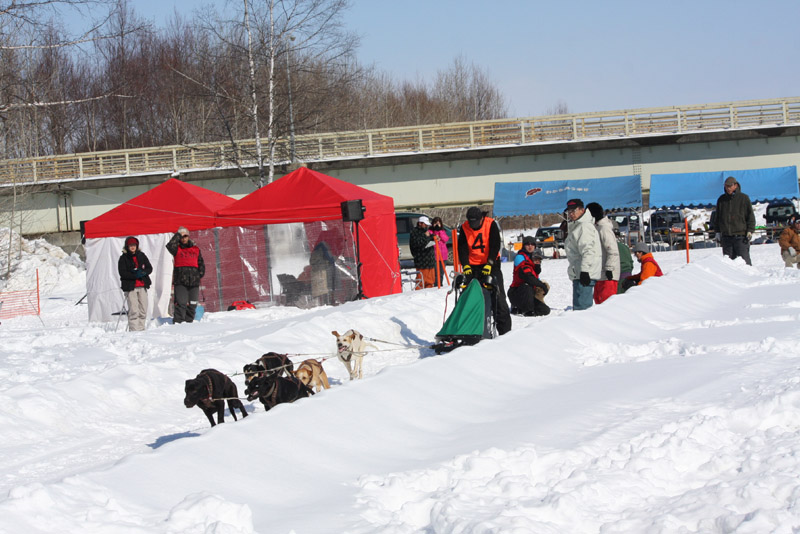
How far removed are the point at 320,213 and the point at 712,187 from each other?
17266mm

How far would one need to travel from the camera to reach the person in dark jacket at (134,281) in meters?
13.2

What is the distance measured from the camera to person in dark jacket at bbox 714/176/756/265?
1383 centimetres

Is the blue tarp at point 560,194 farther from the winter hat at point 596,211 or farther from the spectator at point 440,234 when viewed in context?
the winter hat at point 596,211

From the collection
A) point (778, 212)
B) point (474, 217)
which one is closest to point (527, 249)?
point (474, 217)

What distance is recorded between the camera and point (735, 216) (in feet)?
45.9

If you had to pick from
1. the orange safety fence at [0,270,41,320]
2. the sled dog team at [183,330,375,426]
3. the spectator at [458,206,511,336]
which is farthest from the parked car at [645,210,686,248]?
the sled dog team at [183,330,375,426]

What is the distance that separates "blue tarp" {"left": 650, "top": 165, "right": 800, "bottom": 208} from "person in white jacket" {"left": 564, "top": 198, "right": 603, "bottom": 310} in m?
18.7

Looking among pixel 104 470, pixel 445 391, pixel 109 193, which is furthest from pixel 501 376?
pixel 109 193

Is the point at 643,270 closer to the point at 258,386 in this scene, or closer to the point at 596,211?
the point at 596,211

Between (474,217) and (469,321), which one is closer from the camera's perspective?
(469,321)

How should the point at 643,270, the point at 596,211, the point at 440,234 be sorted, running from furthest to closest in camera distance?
1. the point at 440,234
2. the point at 643,270
3. the point at 596,211

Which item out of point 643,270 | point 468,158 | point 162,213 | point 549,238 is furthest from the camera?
point 468,158

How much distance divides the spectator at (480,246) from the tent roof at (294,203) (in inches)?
231

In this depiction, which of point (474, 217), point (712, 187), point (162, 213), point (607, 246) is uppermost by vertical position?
point (712, 187)
